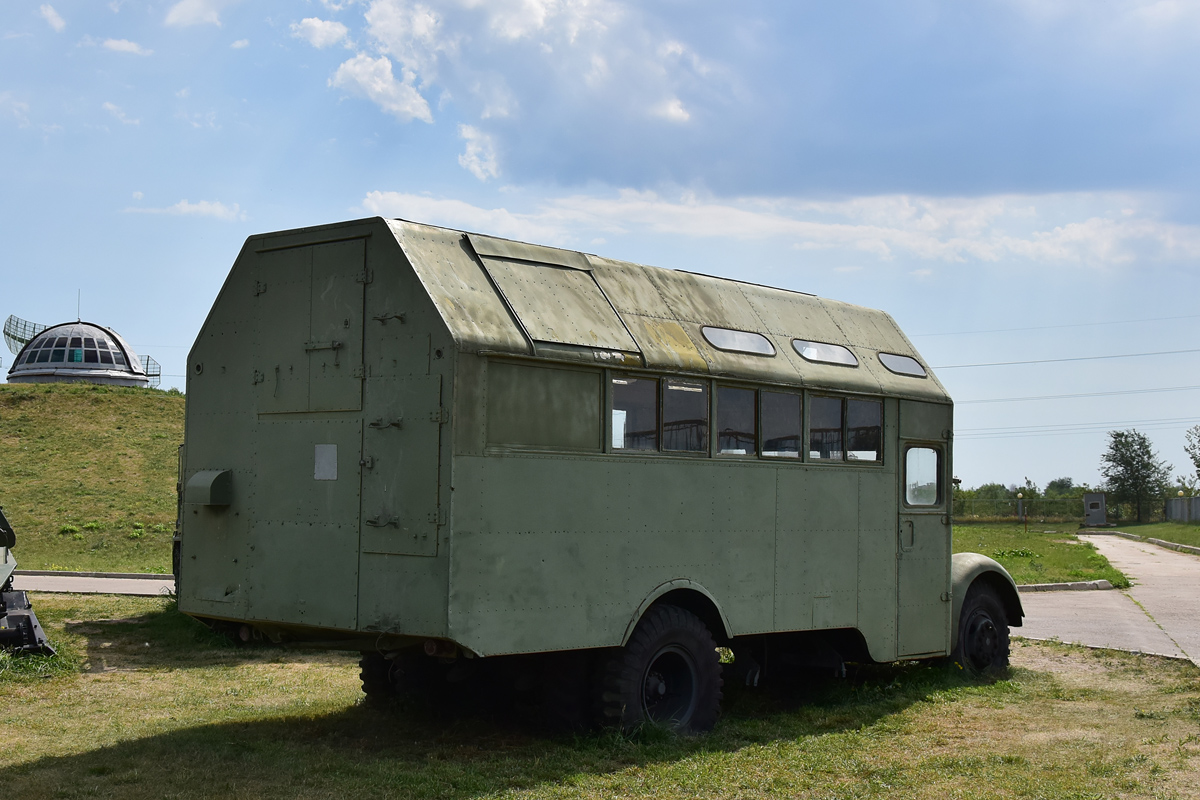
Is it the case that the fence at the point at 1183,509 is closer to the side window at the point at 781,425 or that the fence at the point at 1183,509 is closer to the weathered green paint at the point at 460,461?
the side window at the point at 781,425

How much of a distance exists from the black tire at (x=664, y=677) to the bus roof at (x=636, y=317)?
5.96 feet

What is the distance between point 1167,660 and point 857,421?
507 centimetres

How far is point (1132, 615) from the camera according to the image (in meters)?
17.2

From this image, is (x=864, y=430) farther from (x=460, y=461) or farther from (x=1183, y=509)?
(x=1183, y=509)

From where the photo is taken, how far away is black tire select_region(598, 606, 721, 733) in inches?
301

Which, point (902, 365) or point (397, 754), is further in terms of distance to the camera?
point (902, 365)

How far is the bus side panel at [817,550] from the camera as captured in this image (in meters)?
8.98

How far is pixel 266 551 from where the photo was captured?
7.63 metres

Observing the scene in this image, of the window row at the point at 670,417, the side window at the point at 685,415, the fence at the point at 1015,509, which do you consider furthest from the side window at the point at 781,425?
the fence at the point at 1015,509

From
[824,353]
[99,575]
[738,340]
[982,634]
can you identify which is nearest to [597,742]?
[738,340]

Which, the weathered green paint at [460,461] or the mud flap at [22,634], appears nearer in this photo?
the weathered green paint at [460,461]

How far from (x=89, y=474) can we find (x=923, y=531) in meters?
34.6

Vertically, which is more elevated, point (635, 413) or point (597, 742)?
point (635, 413)

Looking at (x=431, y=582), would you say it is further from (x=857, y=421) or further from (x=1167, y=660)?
(x=1167, y=660)
